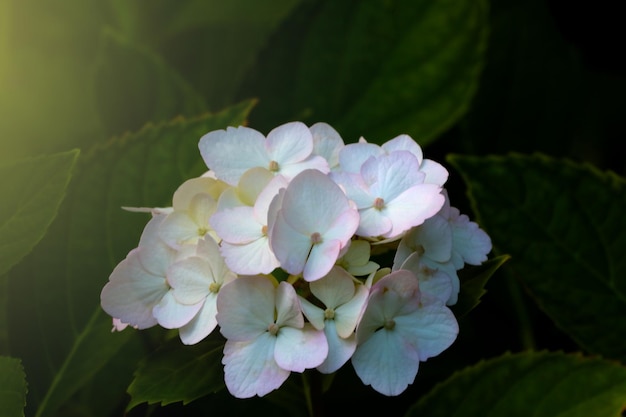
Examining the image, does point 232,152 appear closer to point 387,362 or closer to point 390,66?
point 387,362

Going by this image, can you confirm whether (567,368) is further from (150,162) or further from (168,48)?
(168,48)

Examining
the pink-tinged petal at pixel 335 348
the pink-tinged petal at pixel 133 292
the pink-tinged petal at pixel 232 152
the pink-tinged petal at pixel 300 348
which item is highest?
the pink-tinged petal at pixel 232 152

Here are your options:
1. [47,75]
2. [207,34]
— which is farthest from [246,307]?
[207,34]

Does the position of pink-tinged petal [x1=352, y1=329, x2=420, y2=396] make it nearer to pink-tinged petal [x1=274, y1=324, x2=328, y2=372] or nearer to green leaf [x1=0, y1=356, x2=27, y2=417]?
pink-tinged petal [x1=274, y1=324, x2=328, y2=372]

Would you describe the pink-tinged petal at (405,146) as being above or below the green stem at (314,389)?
above

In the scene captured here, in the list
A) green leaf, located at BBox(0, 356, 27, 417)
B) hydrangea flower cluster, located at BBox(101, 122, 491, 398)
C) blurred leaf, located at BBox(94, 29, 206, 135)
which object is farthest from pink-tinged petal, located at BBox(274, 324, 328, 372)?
blurred leaf, located at BBox(94, 29, 206, 135)

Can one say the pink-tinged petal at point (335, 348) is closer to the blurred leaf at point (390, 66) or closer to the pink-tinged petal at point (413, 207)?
the pink-tinged petal at point (413, 207)

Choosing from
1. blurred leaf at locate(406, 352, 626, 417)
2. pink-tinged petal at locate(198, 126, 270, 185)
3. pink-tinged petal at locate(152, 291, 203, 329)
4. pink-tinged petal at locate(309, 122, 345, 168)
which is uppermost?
pink-tinged petal at locate(198, 126, 270, 185)

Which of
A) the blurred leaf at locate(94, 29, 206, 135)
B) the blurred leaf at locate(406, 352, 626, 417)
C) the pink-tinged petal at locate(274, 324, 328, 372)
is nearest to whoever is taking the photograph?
the pink-tinged petal at locate(274, 324, 328, 372)

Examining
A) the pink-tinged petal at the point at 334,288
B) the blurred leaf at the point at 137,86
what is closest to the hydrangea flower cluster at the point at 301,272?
the pink-tinged petal at the point at 334,288
